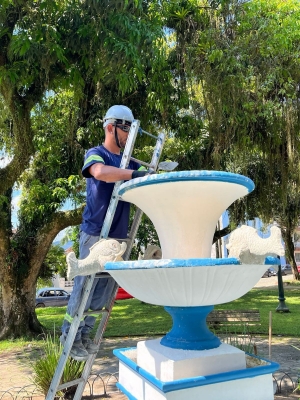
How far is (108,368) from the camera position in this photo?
6.06 metres

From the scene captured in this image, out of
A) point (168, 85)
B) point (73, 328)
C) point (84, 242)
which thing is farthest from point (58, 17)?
point (73, 328)

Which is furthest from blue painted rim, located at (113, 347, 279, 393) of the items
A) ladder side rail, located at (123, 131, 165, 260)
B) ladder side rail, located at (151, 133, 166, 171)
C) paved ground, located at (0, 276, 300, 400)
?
paved ground, located at (0, 276, 300, 400)

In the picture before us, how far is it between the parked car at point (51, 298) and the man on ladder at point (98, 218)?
56.9ft

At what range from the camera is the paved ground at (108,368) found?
4.81 m

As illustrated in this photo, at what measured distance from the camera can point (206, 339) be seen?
7.95 ft

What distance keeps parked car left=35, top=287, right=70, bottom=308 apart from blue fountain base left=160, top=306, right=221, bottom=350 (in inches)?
714

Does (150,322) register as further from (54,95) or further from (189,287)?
(189,287)

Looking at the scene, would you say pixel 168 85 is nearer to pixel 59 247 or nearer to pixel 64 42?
pixel 64 42

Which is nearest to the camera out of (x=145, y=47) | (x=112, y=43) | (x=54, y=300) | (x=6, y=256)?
(x=112, y=43)

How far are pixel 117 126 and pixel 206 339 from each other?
164cm

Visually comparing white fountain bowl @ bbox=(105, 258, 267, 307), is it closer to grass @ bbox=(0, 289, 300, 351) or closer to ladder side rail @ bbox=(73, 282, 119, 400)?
ladder side rail @ bbox=(73, 282, 119, 400)

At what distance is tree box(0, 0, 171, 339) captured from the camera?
16.2 feet

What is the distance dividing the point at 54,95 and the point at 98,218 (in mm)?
6815

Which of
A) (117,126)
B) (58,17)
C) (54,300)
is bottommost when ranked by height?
(54,300)
